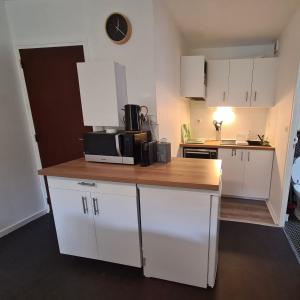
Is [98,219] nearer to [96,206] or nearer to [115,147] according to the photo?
[96,206]

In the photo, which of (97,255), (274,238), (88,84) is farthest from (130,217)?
(274,238)

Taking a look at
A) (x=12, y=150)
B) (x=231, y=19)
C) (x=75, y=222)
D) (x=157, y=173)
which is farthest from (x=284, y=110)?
(x=12, y=150)

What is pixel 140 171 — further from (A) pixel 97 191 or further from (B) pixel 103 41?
(B) pixel 103 41

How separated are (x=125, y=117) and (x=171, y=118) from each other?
794 mm

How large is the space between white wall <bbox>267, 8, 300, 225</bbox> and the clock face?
1735mm

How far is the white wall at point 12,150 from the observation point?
230cm

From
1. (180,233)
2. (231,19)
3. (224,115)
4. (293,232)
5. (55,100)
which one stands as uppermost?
(231,19)

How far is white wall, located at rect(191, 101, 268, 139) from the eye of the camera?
334 centimetres

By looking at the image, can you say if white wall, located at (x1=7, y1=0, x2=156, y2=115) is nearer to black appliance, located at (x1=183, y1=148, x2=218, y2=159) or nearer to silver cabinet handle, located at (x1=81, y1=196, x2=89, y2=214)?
silver cabinet handle, located at (x1=81, y1=196, x2=89, y2=214)

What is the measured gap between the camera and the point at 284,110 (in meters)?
2.40

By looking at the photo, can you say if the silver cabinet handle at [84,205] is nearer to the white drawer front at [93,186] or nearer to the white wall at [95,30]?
the white drawer front at [93,186]

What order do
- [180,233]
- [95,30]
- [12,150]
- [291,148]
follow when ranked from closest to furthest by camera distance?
[180,233] < [95,30] < [291,148] < [12,150]

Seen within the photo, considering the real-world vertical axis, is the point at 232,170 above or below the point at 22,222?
above

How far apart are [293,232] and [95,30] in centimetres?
305
